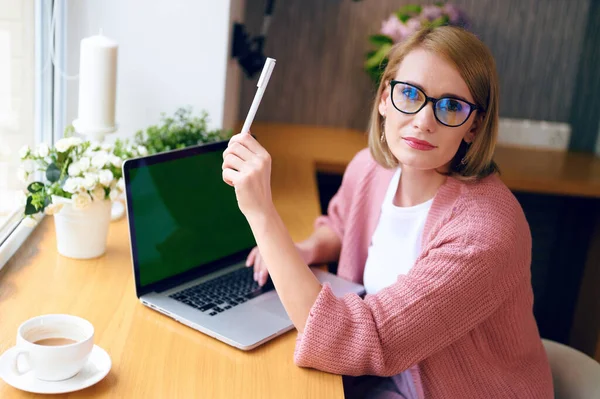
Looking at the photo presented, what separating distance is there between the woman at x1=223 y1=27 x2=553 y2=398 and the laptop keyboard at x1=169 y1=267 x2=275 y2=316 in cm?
3

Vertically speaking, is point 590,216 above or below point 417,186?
below

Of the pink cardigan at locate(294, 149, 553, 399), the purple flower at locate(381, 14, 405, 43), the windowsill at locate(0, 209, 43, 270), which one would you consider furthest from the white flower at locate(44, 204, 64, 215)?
the purple flower at locate(381, 14, 405, 43)

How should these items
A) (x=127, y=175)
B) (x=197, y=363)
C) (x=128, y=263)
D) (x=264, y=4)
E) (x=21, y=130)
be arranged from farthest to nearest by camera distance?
(x=264, y=4) → (x=21, y=130) → (x=128, y=263) → (x=127, y=175) → (x=197, y=363)

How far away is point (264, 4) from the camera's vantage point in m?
2.49

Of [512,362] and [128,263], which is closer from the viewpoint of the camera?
[512,362]

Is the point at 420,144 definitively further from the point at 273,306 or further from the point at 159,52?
the point at 159,52

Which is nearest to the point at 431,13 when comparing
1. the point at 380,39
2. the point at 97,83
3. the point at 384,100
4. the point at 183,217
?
the point at 380,39

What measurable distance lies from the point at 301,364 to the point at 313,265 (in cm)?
45

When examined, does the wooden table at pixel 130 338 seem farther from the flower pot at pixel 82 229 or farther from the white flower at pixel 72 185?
the white flower at pixel 72 185

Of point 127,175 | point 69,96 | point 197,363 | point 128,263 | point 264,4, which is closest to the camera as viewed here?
point 197,363

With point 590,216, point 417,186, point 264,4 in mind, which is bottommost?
point 590,216

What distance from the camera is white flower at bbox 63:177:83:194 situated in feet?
4.12

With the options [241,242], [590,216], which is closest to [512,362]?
[241,242]

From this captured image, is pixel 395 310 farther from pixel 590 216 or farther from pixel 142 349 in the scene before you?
pixel 590 216
